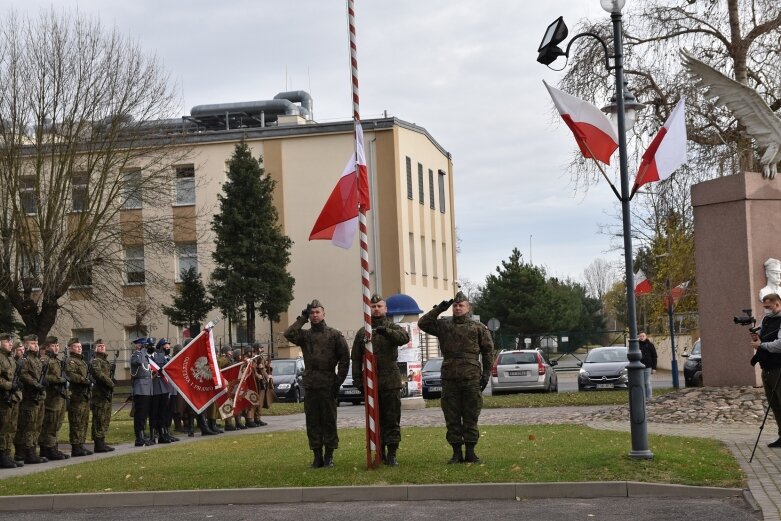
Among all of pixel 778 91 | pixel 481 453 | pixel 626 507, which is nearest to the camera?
pixel 626 507

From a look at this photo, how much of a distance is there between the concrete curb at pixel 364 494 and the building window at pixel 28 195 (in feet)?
84.0

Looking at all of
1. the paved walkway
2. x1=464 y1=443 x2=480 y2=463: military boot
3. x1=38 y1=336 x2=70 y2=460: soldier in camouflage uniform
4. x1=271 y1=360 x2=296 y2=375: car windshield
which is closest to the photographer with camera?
the paved walkway

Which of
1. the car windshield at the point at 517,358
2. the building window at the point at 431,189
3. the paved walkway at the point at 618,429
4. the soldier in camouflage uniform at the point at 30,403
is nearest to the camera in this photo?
the paved walkway at the point at 618,429

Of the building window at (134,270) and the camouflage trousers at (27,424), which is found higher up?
the building window at (134,270)

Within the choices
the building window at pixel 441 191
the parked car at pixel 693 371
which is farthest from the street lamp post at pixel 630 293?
the building window at pixel 441 191

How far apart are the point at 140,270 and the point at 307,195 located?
13.8 meters

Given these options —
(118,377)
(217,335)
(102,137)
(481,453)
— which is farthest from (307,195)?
(481,453)

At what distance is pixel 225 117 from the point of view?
→ 6003 cm

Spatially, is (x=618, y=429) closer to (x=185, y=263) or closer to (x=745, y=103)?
(x=745, y=103)

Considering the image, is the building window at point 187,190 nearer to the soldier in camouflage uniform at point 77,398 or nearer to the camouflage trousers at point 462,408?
the soldier in camouflage uniform at point 77,398

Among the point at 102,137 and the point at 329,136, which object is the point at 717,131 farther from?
the point at 329,136

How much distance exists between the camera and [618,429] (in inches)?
780

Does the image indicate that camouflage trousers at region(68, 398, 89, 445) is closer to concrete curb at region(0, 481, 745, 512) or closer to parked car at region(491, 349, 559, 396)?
concrete curb at region(0, 481, 745, 512)

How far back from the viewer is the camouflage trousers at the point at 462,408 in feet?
45.3
